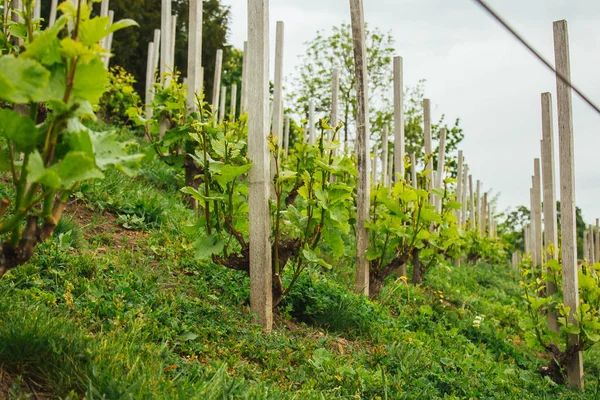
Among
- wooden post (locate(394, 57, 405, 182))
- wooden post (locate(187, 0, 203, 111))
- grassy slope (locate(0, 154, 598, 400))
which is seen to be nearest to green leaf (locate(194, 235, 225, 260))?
grassy slope (locate(0, 154, 598, 400))

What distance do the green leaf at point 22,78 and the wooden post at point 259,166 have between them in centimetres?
223

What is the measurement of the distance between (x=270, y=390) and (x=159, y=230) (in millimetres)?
2540

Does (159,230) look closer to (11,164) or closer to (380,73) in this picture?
(11,164)

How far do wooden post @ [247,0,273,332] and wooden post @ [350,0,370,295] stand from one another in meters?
1.70

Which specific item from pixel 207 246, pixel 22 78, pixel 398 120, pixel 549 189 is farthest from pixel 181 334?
pixel 549 189

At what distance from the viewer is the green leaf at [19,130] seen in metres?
2.11

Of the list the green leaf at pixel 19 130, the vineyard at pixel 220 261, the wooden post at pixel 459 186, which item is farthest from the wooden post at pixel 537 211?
the green leaf at pixel 19 130

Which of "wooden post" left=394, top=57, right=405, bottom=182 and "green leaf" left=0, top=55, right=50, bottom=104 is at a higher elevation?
"wooden post" left=394, top=57, right=405, bottom=182

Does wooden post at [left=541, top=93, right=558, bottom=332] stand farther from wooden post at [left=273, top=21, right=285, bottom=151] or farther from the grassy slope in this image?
wooden post at [left=273, top=21, right=285, bottom=151]

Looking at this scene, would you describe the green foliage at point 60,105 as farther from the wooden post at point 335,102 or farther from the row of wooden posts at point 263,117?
the wooden post at point 335,102

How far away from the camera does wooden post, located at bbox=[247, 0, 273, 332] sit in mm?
4180

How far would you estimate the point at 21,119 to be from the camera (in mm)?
2133

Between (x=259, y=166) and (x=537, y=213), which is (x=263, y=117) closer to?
(x=259, y=166)

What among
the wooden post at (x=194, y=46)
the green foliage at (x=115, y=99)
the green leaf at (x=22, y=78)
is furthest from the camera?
the green foliage at (x=115, y=99)
